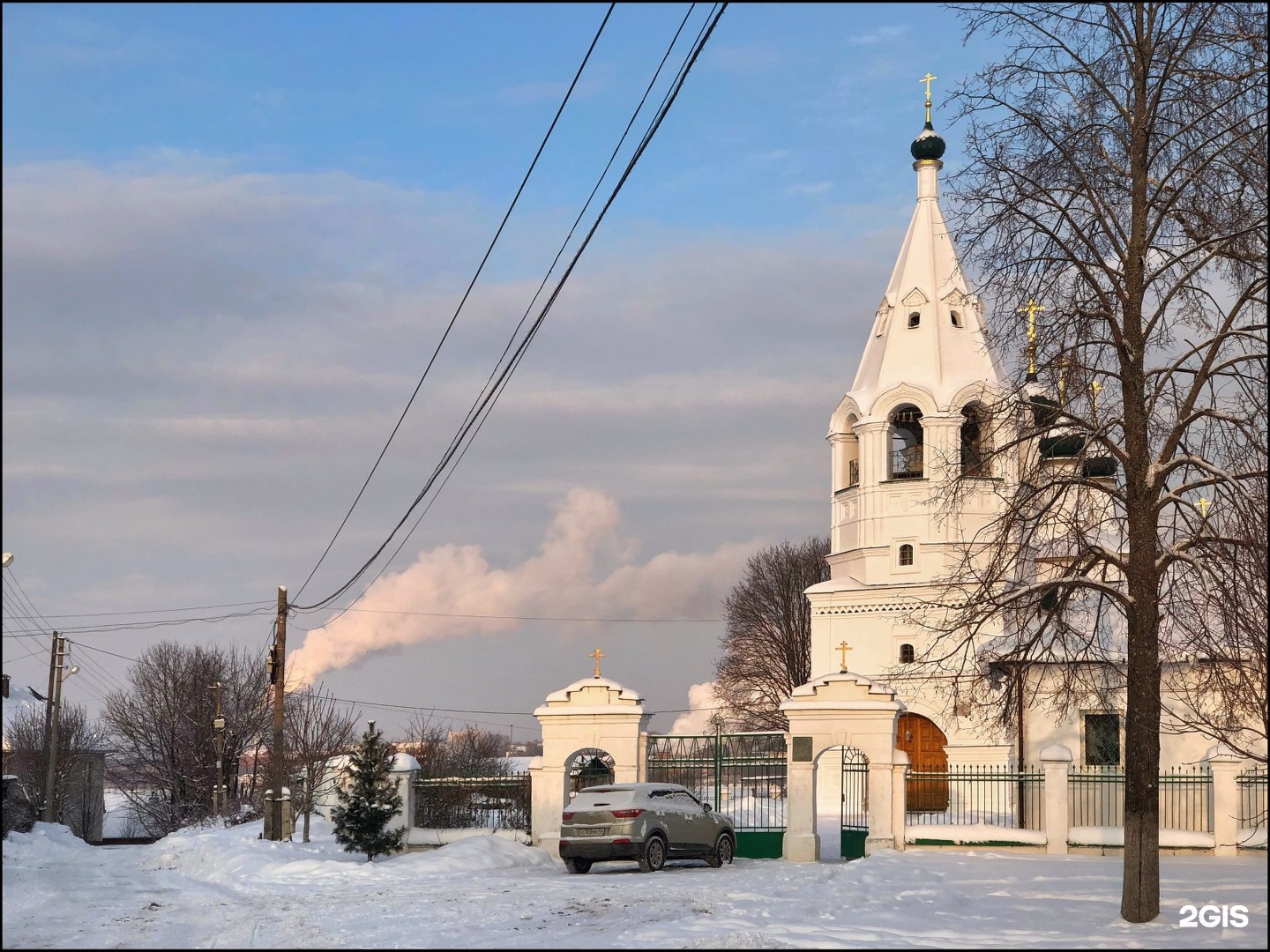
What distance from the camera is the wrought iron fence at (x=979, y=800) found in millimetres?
29264

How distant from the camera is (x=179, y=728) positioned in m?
53.4

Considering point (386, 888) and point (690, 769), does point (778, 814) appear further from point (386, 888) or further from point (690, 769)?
point (386, 888)

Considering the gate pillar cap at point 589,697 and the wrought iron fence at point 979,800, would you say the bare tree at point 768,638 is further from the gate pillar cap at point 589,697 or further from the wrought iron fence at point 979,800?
the gate pillar cap at point 589,697

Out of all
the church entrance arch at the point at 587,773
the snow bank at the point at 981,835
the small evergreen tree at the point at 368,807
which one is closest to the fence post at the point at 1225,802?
the snow bank at the point at 981,835

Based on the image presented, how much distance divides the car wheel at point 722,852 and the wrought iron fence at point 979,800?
7.11 meters

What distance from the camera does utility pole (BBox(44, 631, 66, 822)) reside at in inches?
Result: 1549

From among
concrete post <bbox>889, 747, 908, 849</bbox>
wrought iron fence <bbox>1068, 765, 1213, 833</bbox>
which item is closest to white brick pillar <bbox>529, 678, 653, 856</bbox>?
concrete post <bbox>889, 747, 908, 849</bbox>

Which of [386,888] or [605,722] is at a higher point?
[605,722]

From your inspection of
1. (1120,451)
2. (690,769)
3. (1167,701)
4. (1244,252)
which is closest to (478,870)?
(690,769)

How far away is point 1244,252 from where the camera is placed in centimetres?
1380

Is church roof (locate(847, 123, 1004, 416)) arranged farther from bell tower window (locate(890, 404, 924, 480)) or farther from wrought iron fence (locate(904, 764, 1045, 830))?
wrought iron fence (locate(904, 764, 1045, 830))

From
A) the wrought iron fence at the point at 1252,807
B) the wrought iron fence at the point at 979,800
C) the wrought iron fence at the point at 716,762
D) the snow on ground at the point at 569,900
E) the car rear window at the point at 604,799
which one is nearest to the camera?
the snow on ground at the point at 569,900

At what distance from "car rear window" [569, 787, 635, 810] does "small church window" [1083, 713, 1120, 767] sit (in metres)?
17.3

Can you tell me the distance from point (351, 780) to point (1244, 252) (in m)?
15.3
